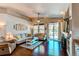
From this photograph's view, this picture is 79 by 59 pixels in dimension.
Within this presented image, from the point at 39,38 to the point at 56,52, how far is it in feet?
1.56

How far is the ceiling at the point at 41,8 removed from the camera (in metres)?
2.20

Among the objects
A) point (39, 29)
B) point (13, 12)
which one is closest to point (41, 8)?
point (39, 29)

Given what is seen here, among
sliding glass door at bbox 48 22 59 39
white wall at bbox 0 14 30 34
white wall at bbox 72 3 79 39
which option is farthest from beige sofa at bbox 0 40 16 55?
white wall at bbox 72 3 79 39

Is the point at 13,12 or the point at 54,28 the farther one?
the point at 54,28

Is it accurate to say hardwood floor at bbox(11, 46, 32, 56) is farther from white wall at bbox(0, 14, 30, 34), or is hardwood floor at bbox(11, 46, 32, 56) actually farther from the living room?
white wall at bbox(0, 14, 30, 34)

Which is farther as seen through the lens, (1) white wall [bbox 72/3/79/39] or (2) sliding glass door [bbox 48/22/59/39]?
(2) sliding glass door [bbox 48/22/59/39]

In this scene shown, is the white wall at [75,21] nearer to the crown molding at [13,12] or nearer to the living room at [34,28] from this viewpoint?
the living room at [34,28]

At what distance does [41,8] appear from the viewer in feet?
7.29

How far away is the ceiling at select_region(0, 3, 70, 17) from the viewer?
2197 millimetres

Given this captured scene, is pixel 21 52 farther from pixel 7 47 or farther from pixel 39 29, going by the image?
pixel 39 29

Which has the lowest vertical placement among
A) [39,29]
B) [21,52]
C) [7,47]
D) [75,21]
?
[21,52]

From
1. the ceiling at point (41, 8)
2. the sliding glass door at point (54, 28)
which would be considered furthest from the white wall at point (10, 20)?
the sliding glass door at point (54, 28)

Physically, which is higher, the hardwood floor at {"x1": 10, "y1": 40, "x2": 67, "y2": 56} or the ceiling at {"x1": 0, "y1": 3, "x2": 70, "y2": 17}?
the ceiling at {"x1": 0, "y1": 3, "x2": 70, "y2": 17}

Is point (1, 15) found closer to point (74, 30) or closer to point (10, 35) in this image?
point (10, 35)
